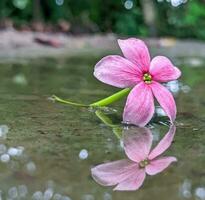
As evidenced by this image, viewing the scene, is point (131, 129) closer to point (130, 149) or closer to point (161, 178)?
point (130, 149)

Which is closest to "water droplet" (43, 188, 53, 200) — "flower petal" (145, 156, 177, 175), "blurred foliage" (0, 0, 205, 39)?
"flower petal" (145, 156, 177, 175)

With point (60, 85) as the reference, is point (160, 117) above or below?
above

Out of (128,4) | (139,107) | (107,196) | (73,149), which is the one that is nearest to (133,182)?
(107,196)

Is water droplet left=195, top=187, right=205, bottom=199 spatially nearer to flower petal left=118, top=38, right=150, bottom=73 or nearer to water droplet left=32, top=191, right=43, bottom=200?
water droplet left=32, top=191, right=43, bottom=200

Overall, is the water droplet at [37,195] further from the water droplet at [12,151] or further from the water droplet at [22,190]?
the water droplet at [12,151]

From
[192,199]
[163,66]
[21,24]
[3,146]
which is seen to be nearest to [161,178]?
[192,199]

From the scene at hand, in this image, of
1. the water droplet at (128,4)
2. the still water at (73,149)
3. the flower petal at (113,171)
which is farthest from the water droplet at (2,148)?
the water droplet at (128,4)
